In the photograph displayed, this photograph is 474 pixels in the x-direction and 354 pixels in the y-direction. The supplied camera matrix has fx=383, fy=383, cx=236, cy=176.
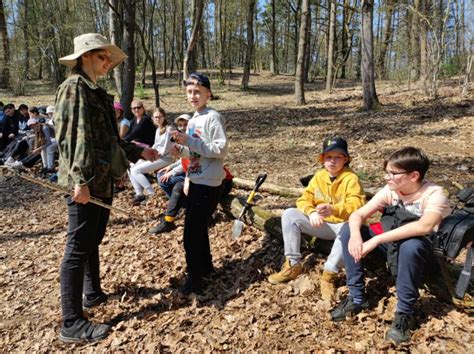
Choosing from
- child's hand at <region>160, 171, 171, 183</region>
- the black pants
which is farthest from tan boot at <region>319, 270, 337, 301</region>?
the black pants

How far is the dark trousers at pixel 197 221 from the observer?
3533 millimetres

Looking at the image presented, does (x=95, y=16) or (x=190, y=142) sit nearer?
(x=190, y=142)

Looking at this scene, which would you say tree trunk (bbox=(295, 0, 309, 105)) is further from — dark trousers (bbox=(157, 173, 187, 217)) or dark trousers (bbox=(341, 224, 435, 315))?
dark trousers (bbox=(341, 224, 435, 315))

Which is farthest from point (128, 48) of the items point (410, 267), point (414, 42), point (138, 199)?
point (414, 42)

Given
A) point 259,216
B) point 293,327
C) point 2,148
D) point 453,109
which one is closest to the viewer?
point 293,327

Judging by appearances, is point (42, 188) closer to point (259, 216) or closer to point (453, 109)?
point (259, 216)

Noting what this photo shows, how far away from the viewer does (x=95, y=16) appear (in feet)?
98.0

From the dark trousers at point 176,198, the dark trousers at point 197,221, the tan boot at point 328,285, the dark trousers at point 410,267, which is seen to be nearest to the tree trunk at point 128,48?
the dark trousers at point 176,198

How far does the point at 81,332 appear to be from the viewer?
3.17 m

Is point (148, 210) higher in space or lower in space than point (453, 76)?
lower

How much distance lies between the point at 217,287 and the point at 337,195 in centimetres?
151

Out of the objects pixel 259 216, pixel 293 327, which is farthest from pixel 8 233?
pixel 293 327

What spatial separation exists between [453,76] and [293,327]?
19188mm

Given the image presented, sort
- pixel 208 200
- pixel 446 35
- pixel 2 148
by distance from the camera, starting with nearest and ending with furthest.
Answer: pixel 208 200 → pixel 2 148 → pixel 446 35
